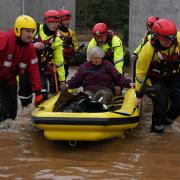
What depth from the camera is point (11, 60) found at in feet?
23.5

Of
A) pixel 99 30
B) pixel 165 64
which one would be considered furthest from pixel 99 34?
pixel 165 64

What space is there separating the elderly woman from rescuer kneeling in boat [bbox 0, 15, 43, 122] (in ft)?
2.84

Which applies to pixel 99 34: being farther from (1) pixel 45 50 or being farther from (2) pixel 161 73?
(2) pixel 161 73

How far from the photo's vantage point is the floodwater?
569 centimetres

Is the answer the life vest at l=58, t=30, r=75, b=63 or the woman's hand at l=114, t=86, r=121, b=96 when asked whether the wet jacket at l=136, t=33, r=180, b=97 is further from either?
the life vest at l=58, t=30, r=75, b=63

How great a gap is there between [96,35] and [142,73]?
6.18ft

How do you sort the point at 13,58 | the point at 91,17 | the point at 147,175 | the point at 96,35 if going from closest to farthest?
the point at 147,175 → the point at 13,58 → the point at 96,35 → the point at 91,17

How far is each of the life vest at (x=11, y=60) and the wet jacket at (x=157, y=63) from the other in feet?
5.71

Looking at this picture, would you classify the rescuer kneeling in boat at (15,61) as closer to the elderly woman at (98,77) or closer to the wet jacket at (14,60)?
the wet jacket at (14,60)

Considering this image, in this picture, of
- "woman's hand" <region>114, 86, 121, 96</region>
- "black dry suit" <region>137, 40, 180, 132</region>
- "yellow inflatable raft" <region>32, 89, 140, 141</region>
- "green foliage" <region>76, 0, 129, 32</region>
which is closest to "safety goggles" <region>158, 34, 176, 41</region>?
"black dry suit" <region>137, 40, 180, 132</region>

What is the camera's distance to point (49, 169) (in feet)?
19.2

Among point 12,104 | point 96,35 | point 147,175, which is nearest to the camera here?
point 147,175

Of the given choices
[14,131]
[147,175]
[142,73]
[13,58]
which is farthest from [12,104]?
[147,175]

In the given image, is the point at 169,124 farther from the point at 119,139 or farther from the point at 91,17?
the point at 91,17
